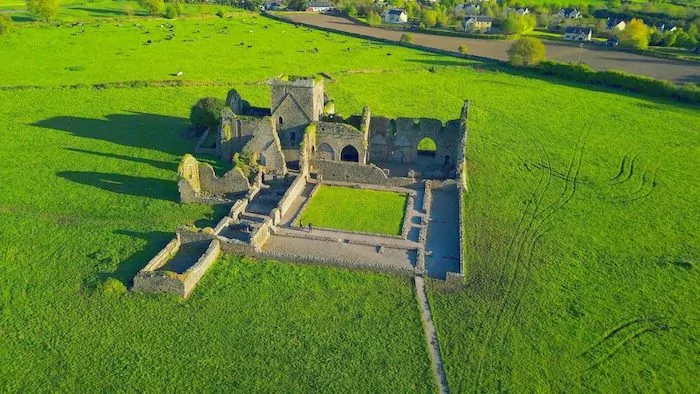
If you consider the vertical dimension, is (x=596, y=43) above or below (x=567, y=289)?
above

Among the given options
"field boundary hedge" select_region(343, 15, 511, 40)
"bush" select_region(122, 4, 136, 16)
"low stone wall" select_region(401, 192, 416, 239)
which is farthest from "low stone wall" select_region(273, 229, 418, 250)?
"bush" select_region(122, 4, 136, 16)

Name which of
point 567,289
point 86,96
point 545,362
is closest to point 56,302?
point 545,362

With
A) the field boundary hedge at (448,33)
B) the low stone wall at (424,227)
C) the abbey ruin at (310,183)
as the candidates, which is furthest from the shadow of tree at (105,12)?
the low stone wall at (424,227)

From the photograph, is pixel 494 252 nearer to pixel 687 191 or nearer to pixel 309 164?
pixel 309 164

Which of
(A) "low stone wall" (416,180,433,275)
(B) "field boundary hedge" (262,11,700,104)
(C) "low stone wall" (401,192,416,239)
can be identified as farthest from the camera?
(B) "field boundary hedge" (262,11,700,104)

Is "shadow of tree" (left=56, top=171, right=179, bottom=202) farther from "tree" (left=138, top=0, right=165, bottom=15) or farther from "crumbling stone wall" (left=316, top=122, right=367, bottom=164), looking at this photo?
"tree" (left=138, top=0, right=165, bottom=15)

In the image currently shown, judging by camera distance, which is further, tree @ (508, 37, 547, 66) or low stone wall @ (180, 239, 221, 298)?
tree @ (508, 37, 547, 66)
